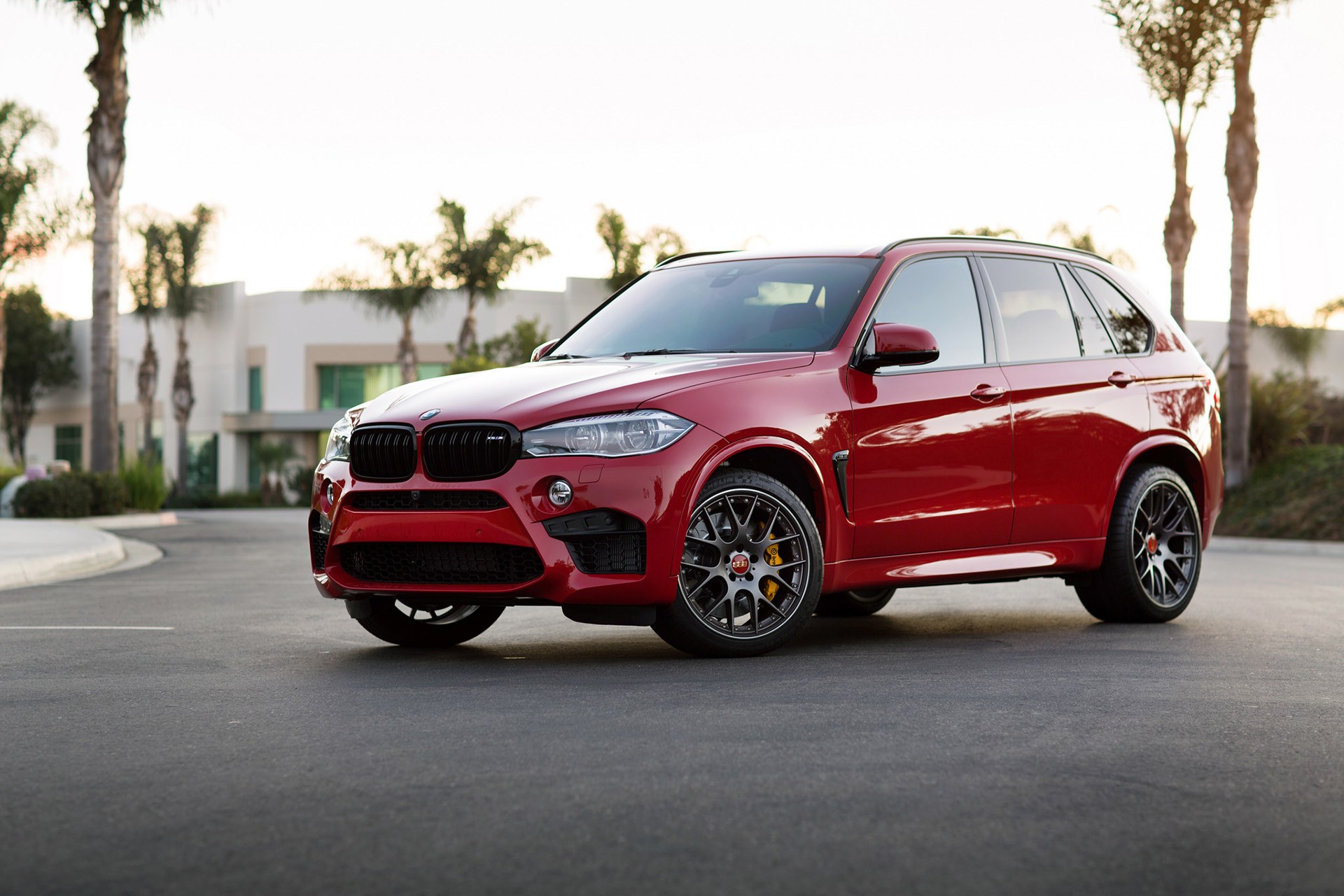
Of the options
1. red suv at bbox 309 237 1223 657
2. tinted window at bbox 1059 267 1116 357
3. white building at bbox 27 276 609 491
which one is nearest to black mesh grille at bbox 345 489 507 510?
red suv at bbox 309 237 1223 657

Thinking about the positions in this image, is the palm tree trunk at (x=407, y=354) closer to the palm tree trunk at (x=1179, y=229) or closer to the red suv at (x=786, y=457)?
the palm tree trunk at (x=1179, y=229)

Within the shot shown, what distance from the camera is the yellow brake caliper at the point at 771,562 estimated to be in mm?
6742

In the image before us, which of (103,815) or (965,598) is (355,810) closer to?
(103,815)

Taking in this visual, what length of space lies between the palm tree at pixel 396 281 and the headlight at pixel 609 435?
45.9m

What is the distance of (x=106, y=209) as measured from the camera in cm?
2750

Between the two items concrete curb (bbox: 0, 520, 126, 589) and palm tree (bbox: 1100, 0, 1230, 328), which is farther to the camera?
palm tree (bbox: 1100, 0, 1230, 328)

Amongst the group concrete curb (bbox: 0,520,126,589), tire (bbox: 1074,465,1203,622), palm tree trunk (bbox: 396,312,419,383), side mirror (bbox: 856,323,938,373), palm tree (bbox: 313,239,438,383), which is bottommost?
concrete curb (bbox: 0,520,126,589)

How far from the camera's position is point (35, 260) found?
46875 mm

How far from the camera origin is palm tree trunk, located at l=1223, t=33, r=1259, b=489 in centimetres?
2505

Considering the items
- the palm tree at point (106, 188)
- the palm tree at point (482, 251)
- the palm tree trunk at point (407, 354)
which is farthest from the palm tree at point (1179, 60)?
the palm tree trunk at point (407, 354)

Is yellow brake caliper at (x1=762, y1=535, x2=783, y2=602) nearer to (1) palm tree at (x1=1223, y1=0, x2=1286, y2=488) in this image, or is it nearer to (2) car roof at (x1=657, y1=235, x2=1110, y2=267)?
(2) car roof at (x1=657, y1=235, x2=1110, y2=267)

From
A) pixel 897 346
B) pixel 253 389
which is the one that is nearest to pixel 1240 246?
pixel 897 346

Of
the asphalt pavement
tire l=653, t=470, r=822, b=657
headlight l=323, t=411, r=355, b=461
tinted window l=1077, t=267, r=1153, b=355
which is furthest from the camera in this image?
tinted window l=1077, t=267, r=1153, b=355

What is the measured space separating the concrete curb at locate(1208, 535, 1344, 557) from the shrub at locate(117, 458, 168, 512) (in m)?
16.9
